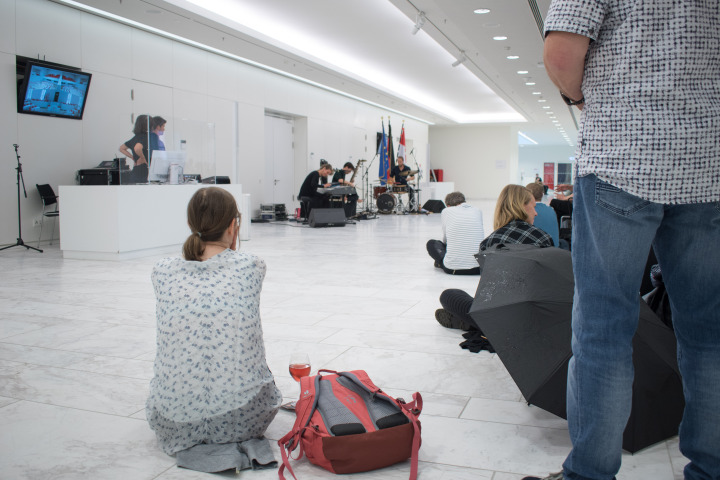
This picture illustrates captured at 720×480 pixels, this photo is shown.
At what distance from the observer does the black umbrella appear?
6.77 ft

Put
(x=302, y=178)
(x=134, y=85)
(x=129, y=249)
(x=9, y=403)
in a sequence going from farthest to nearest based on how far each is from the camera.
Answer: (x=302, y=178)
(x=134, y=85)
(x=129, y=249)
(x=9, y=403)

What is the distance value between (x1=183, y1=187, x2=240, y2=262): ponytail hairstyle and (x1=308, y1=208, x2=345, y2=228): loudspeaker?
10.7m

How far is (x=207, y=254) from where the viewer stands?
87.7 inches

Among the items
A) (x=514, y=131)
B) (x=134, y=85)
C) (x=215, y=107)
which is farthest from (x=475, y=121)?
(x=134, y=85)

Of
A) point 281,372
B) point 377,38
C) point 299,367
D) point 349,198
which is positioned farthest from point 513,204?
point 349,198

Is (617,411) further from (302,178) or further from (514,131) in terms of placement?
(514,131)

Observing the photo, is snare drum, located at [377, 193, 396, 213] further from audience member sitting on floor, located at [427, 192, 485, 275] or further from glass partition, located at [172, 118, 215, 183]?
audience member sitting on floor, located at [427, 192, 485, 275]

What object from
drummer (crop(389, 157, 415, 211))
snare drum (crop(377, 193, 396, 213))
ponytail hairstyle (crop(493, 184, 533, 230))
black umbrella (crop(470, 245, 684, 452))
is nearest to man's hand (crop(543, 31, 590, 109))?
black umbrella (crop(470, 245, 684, 452))

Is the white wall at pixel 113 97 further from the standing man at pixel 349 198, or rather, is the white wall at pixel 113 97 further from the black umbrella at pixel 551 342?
the black umbrella at pixel 551 342

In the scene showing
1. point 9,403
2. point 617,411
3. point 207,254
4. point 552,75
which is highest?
point 552,75

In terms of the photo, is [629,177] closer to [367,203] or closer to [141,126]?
[141,126]

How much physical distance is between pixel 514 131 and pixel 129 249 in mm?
24056

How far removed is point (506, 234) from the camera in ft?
12.4

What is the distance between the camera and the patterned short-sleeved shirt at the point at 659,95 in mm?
1427
